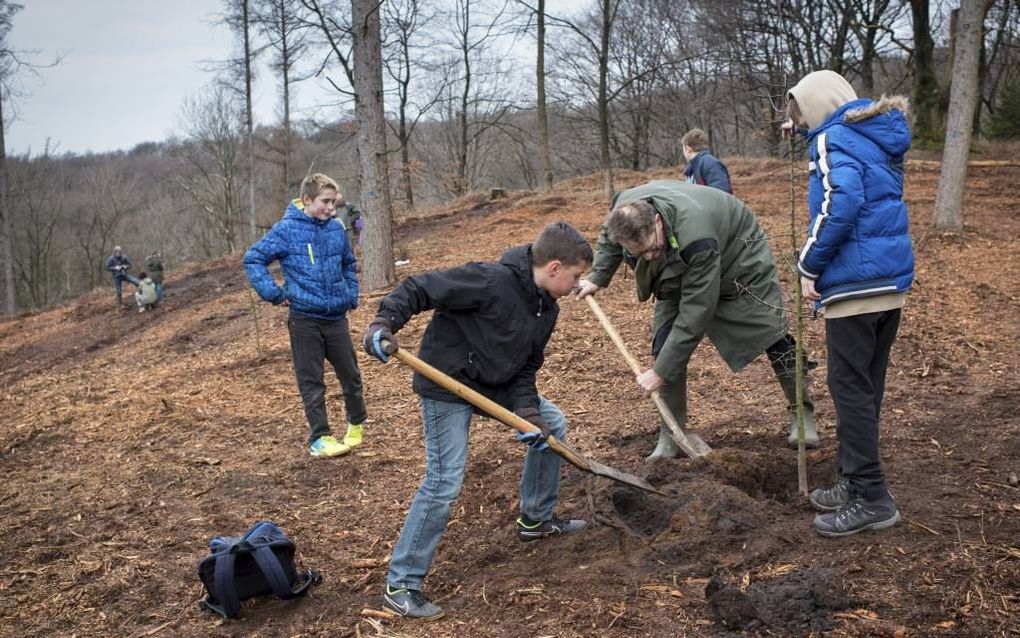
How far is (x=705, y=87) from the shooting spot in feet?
94.1

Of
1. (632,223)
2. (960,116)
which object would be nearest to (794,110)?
(632,223)

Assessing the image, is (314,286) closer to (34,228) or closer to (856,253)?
(856,253)

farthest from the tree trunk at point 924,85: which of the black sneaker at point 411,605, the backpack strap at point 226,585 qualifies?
the backpack strap at point 226,585

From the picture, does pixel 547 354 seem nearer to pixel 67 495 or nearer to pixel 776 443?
pixel 776 443

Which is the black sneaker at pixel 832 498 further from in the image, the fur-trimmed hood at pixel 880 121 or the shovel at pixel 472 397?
the fur-trimmed hood at pixel 880 121

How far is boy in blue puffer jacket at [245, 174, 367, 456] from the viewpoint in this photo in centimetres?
554

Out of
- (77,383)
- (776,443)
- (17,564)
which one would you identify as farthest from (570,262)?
(77,383)

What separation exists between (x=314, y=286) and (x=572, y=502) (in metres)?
2.49

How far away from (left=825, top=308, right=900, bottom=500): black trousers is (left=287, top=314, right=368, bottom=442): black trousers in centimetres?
351

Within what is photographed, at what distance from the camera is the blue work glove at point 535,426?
3.43 metres

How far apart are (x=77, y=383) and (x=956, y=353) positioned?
386 inches

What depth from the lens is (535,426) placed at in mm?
3457

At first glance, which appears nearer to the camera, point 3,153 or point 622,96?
point 3,153

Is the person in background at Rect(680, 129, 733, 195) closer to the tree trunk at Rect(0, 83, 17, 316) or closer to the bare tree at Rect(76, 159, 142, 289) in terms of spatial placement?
the tree trunk at Rect(0, 83, 17, 316)
